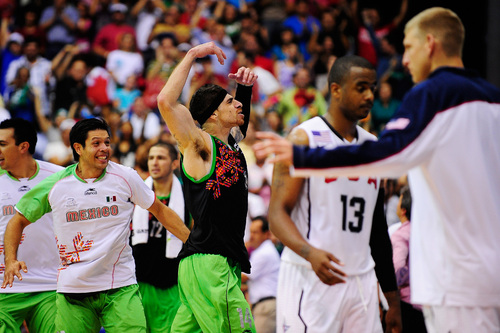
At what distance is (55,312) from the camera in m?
6.14

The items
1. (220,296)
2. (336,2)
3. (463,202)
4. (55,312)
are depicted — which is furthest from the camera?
(336,2)

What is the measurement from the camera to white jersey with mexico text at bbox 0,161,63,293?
20.4 ft

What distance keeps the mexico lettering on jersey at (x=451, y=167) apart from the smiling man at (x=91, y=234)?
8.35ft

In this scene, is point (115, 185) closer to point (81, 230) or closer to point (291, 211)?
point (81, 230)

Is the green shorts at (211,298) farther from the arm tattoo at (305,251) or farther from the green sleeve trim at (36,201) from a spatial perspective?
the green sleeve trim at (36,201)

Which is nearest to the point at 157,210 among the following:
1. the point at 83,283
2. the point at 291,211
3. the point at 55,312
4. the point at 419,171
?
the point at 83,283

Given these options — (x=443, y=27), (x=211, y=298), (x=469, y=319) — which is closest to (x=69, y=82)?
(x=211, y=298)

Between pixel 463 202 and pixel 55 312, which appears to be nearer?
pixel 463 202

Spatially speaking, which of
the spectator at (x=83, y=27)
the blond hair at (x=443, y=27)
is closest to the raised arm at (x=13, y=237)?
the blond hair at (x=443, y=27)

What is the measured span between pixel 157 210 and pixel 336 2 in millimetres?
12103

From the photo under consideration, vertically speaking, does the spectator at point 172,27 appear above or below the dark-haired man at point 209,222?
above

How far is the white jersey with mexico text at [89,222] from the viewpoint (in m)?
5.69

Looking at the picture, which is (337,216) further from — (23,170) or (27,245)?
(23,170)

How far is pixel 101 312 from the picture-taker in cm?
579
